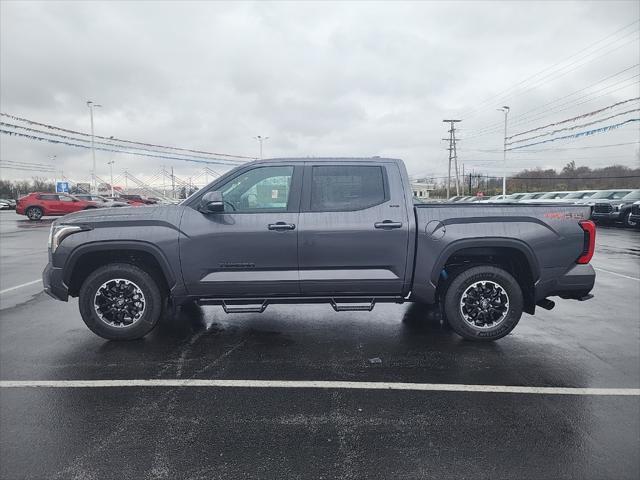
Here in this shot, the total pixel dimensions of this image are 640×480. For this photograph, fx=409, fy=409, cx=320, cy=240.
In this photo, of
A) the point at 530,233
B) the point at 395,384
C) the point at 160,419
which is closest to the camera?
the point at 160,419

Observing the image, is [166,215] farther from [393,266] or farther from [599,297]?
[599,297]

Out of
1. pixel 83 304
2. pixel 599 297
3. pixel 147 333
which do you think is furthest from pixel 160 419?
pixel 599 297

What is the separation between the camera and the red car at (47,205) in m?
26.1

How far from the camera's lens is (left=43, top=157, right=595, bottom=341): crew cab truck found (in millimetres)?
4316

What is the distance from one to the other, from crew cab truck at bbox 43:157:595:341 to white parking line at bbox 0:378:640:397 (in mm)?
919

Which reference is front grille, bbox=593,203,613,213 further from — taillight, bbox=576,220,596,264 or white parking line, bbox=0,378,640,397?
white parking line, bbox=0,378,640,397

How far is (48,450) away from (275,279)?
2344 millimetres

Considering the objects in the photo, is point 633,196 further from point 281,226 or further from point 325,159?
point 281,226

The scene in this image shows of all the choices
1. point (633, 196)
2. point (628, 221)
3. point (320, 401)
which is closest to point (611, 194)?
point (633, 196)

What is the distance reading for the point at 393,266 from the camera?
4.37 m

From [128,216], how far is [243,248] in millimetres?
1298

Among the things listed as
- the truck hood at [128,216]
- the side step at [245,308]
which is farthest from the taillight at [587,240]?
the truck hood at [128,216]

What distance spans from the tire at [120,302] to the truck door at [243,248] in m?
0.46

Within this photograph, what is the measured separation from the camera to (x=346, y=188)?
452cm
